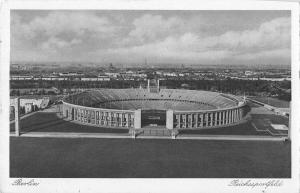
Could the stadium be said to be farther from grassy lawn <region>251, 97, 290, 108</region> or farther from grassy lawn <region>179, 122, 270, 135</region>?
grassy lawn <region>251, 97, 290, 108</region>

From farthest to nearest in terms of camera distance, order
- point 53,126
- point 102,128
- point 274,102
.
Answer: point 274,102 < point 53,126 < point 102,128

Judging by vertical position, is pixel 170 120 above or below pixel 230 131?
above

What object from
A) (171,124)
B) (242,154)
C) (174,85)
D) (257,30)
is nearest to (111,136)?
(171,124)

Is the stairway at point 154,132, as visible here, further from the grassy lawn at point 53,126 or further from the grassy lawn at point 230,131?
the grassy lawn at point 53,126

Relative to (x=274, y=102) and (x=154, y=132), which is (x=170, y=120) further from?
(x=274, y=102)

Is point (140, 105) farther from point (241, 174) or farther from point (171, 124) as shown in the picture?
point (241, 174)

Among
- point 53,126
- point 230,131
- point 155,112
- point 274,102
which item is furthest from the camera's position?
point 274,102
